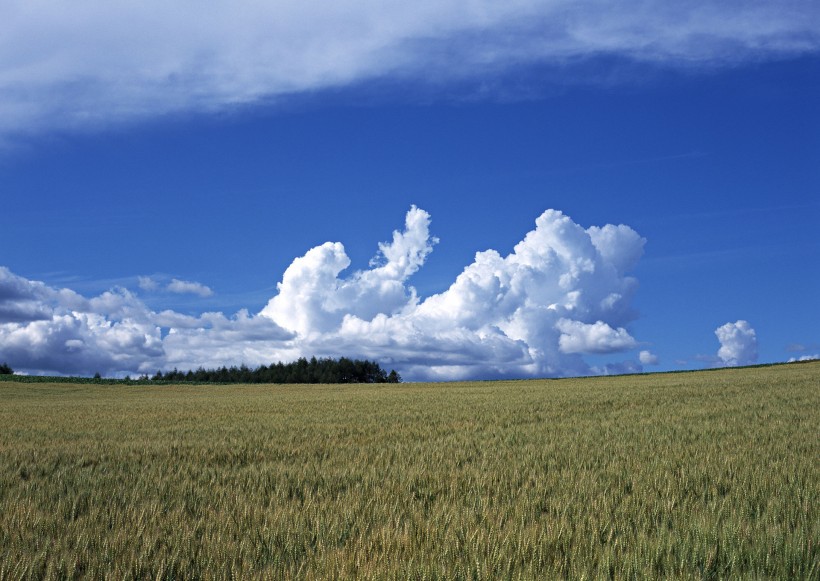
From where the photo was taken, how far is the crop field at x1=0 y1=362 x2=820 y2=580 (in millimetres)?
4352

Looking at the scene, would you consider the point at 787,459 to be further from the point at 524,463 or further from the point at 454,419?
the point at 454,419

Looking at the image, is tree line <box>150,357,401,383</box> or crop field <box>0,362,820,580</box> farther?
tree line <box>150,357,401,383</box>

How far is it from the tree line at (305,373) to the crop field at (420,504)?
99359 millimetres

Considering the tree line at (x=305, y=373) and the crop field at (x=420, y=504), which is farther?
the tree line at (x=305, y=373)

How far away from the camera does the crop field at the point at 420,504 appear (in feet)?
14.3

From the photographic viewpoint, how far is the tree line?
110125mm

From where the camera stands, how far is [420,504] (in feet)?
19.6

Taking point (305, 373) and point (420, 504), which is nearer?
point (420, 504)

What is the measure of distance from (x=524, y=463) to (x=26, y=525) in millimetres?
5578

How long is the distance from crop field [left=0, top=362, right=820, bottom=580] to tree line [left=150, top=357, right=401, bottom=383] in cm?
9936

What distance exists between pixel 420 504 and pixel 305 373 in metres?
109

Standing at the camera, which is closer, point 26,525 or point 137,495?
point 26,525

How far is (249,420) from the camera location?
55.6 ft

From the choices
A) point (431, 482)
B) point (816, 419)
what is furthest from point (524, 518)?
point (816, 419)
